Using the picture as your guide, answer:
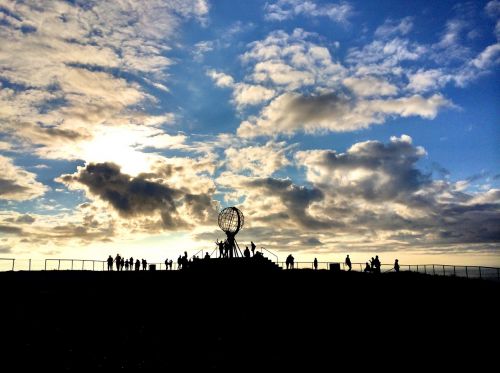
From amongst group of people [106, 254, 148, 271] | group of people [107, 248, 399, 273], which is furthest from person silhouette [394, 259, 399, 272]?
group of people [106, 254, 148, 271]

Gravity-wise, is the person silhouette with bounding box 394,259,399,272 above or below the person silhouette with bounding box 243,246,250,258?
below

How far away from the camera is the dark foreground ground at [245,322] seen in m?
22.1

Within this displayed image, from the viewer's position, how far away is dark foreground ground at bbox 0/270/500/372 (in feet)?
72.6

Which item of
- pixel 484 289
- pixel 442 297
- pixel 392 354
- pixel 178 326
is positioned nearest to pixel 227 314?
pixel 178 326

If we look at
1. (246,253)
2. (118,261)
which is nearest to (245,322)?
(246,253)

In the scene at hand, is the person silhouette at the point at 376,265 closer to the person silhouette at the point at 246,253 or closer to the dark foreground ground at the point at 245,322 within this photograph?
the dark foreground ground at the point at 245,322

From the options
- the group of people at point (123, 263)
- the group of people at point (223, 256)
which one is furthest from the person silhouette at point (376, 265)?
the group of people at point (123, 263)

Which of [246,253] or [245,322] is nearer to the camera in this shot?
[245,322]

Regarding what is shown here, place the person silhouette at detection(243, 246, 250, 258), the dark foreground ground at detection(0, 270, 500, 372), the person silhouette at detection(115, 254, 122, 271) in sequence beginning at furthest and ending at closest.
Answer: the person silhouette at detection(115, 254, 122, 271) < the person silhouette at detection(243, 246, 250, 258) < the dark foreground ground at detection(0, 270, 500, 372)

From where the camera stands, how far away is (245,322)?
26516 mm

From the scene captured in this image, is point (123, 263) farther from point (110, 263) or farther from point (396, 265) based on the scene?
point (396, 265)

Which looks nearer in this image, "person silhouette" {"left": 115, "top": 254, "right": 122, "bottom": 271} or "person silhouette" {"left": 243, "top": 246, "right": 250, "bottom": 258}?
"person silhouette" {"left": 243, "top": 246, "right": 250, "bottom": 258}

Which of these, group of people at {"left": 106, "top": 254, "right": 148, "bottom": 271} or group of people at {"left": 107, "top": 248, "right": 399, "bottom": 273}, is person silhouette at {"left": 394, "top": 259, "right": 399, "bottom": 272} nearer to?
group of people at {"left": 107, "top": 248, "right": 399, "bottom": 273}

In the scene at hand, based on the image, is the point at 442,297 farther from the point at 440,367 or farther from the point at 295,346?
the point at 295,346
